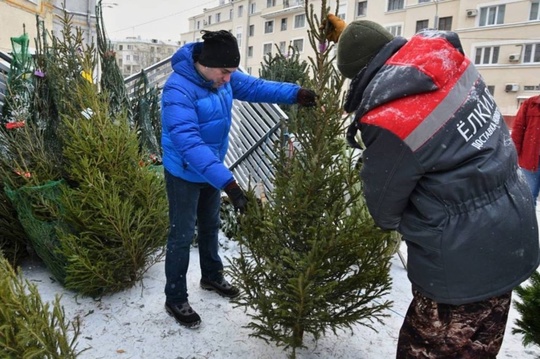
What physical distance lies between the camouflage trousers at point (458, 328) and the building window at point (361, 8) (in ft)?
107

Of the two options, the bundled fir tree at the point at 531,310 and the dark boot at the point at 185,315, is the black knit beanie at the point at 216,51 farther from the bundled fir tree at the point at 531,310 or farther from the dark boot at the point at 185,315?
the bundled fir tree at the point at 531,310

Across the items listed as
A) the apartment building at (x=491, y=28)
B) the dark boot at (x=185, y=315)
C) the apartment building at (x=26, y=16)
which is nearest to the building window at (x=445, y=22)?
the apartment building at (x=491, y=28)

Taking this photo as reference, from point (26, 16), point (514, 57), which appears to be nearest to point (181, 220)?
point (26, 16)

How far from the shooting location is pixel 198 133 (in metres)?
2.39

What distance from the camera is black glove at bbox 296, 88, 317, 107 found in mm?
2409

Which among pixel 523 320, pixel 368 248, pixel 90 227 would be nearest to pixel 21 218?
pixel 90 227

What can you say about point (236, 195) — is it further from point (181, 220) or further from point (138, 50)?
point (138, 50)

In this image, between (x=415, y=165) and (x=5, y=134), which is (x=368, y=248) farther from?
(x=5, y=134)

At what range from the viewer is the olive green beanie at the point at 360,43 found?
158 cm

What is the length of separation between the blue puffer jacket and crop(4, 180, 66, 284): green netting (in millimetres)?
961

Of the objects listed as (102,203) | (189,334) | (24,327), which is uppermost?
(102,203)

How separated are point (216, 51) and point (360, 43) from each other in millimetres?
1123

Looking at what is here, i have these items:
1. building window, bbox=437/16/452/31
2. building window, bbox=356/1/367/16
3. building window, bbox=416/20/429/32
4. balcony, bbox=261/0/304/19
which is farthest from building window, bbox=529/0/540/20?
Answer: balcony, bbox=261/0/304/19

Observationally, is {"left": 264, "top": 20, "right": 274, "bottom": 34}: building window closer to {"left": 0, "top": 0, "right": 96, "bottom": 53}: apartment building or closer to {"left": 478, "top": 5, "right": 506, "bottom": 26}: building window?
{"left": 478, "top": 5, "right": 506, "bottom": 26}: building window
